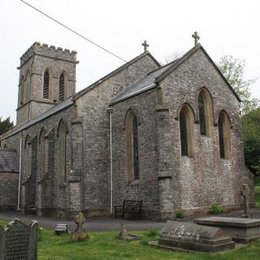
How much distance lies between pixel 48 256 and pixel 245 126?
26.1 m

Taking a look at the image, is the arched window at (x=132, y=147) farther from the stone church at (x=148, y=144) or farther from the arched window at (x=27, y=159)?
the arched window at (x=27, y=159)

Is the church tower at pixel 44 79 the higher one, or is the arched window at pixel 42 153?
the church tower at pixel 44 79

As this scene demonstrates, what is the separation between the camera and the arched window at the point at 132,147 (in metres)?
19.7

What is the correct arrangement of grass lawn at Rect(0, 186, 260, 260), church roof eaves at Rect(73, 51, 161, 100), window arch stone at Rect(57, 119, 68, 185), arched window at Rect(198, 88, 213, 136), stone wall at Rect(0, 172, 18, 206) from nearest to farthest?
grass lawn at Rect(0, 186, 260, 260), arched window at Rect(198, 88, 213, 136), church roof eaves at Rect(73, 51, 161, 100), window arch stone at Rect(57, 119, 68, 185), stone wall at Rect(0, 172, 18, 206)

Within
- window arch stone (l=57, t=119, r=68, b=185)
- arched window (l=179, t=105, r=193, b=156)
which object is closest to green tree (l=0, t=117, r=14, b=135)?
window arch stone (l=57, t=119, r=68, b=185)

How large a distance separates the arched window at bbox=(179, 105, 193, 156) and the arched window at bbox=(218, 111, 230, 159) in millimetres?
3096

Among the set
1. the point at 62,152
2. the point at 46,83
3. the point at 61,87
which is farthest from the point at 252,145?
the point at 46,83

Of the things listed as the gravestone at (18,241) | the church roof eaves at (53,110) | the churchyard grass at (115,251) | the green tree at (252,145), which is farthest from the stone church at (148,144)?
the gravestone at (18,241)

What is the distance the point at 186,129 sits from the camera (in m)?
19.4

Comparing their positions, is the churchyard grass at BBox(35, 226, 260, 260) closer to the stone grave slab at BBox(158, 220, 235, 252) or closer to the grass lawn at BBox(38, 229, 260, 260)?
the grass lawn at BBox(38, 229, 260, 260)

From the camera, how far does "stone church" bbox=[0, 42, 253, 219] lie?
1806 centimetres

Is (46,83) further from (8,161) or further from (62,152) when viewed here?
(62,152)

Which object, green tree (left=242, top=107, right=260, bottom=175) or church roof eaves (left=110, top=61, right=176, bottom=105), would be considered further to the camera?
green tree (left=242, top=107, right=260, bottom=175)

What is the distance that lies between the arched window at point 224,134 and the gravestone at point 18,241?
630 inches
